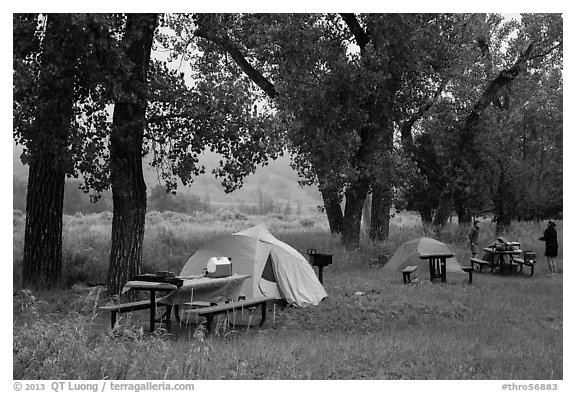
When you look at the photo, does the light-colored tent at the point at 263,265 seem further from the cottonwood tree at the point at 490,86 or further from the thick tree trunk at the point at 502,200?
the thick tree trunk at the point at 502,200

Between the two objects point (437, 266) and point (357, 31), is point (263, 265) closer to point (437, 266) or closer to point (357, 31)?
point (437, 266)

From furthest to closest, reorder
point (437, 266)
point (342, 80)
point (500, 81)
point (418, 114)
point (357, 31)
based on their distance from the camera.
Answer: point (418, 114) < point (500, 81) < point (357, 31) < point (342, 80) < point (437, 266)

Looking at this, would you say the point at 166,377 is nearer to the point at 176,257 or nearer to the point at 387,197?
the point at 176,257

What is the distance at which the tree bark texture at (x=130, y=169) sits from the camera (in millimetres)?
15086

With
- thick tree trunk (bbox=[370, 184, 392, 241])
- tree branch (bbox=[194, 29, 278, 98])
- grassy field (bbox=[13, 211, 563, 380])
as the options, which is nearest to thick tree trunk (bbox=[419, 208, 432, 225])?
thick tree trunk (bbox=[370, 184, 392, 241])

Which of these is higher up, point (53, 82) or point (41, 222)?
point (53, 82)

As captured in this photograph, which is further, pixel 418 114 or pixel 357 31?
pixel 418 114

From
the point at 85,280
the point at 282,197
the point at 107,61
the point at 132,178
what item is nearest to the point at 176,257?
the point at 85,280

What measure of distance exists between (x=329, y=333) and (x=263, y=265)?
2.85 metres

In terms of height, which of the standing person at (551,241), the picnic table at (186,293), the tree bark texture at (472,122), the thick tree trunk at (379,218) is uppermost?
the tree bark texture at (472,122)

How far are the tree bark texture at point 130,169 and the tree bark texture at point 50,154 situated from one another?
1136mm

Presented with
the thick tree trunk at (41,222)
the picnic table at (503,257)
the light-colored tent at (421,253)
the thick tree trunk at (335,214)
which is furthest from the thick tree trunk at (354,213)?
the thick tree trunk at (41,222)

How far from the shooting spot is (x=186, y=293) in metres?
12.6

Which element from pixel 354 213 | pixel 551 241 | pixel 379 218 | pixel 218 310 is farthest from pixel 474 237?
pixel 218 310
